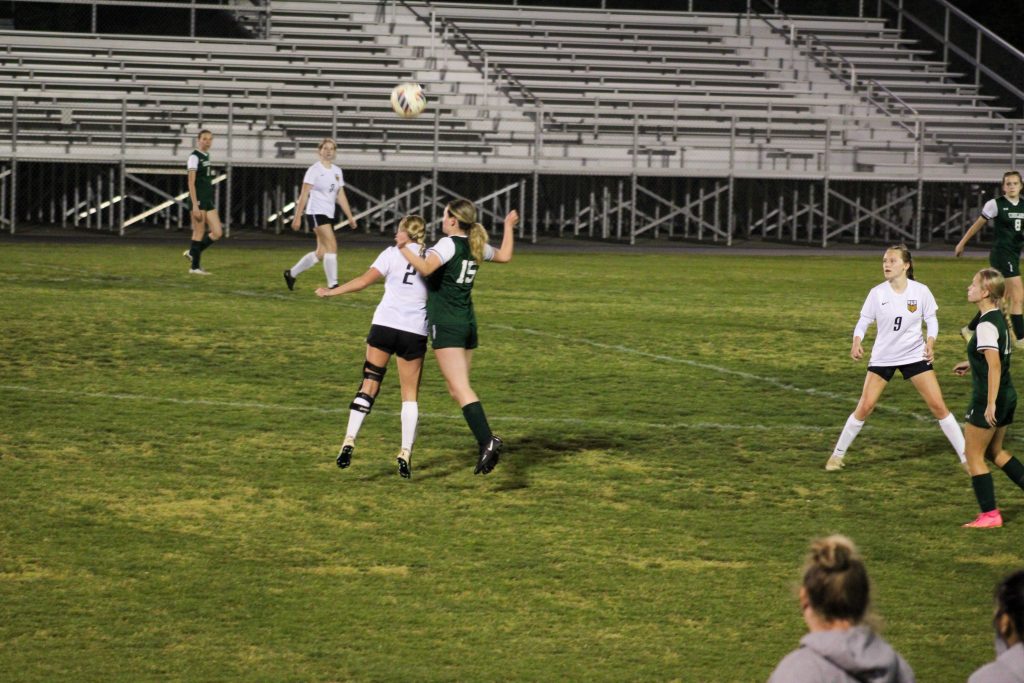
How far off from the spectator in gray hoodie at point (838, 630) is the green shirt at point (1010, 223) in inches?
567

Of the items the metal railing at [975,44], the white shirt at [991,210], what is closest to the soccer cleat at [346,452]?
the white shirt at [991,210]

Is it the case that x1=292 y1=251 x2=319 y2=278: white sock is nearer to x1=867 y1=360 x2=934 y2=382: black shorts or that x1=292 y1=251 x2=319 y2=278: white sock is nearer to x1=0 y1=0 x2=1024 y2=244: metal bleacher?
x1=0 y1=0 x2=1024 y2=244: metal bleacher

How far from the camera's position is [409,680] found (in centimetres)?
620

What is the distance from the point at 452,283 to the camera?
9.57 m

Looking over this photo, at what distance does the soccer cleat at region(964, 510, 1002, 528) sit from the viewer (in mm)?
8938

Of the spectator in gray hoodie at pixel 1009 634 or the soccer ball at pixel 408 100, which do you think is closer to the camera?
the spectator in gray hoodie at pixel 1009 634

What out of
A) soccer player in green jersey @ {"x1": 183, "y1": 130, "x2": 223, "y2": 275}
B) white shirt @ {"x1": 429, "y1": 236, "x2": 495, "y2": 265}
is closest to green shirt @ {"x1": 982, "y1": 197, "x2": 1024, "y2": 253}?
white shirt @ {"x1": 429, "y1": 236, "x2": 495, "y2": 265}

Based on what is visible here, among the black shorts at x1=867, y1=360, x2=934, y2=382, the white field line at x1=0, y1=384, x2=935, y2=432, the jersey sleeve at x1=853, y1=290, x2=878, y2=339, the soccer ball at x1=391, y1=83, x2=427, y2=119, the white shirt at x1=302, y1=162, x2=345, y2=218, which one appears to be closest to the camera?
the jersey sleeve at x1=853, y1=290, x2=878, y2=339

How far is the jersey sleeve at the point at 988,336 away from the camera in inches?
339

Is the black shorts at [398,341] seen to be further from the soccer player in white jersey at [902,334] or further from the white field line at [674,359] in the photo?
the white field line at [674,359]

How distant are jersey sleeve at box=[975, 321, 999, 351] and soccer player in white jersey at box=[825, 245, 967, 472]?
110 centimetres

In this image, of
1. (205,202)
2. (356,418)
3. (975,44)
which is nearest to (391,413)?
(356,418)

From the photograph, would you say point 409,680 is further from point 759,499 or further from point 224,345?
point 224,345

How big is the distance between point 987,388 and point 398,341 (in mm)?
3732
